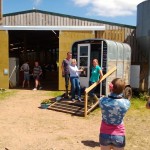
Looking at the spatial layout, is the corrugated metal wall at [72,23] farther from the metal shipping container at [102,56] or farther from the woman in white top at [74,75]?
the woman in white top at [74,75]

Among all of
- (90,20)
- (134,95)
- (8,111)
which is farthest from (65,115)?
(90,20)

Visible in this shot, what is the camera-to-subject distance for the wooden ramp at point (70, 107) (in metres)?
12.1

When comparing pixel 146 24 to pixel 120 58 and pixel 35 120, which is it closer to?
pixel 120 58

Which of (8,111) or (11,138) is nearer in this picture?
(11,138)

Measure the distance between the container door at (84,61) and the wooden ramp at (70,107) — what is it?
1591mm

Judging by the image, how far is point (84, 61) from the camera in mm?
14578

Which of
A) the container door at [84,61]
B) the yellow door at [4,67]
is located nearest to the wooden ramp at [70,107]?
the container door at [84,61]

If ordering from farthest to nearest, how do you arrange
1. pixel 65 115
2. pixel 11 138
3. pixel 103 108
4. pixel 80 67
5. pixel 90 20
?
pixel 90 20, pixel 80 67, pixel 65 115, pixel 11 138, pixel 103 108

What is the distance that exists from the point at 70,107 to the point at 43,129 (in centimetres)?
305

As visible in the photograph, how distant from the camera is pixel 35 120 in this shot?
10.9 metres

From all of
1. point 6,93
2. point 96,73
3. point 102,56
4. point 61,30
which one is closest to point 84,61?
point 102,56

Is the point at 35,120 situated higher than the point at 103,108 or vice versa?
the point at 103,108

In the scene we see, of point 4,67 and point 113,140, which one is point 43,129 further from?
point 4,67

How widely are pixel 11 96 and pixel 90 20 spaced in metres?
7.23
